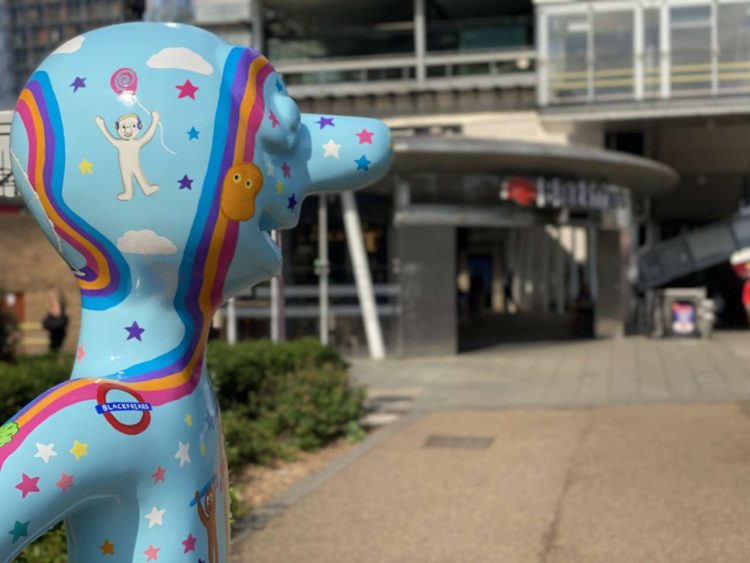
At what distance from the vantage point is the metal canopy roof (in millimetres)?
14672

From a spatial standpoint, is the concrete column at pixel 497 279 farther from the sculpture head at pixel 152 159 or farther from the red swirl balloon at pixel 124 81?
the red swirl balloon at pixel 124 81

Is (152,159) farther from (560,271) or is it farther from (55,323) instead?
(560,271)

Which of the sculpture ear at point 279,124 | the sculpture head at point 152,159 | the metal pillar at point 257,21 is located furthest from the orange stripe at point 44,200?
the metal pillar at point 257,21

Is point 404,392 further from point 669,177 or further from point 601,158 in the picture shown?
point 669,177

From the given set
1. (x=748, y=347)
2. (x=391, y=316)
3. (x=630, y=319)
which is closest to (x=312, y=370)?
(x=391, y=316)

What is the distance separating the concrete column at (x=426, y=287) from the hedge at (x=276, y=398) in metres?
5.86

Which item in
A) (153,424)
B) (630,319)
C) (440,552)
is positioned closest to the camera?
(153,424)

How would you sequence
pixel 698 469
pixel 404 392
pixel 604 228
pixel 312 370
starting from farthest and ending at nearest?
pixel 604 228
pixel 404 392
pixel 312 370
pixel 698 469

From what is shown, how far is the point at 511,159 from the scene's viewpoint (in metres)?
15.6

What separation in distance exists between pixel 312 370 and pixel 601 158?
9.34 m

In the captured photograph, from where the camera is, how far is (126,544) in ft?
7.06

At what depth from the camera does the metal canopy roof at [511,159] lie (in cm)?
1467

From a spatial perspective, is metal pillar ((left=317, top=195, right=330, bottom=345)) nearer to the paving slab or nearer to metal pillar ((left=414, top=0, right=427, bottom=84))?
the paving slab

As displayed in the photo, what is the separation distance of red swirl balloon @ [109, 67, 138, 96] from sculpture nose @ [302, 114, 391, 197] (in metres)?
0.52
